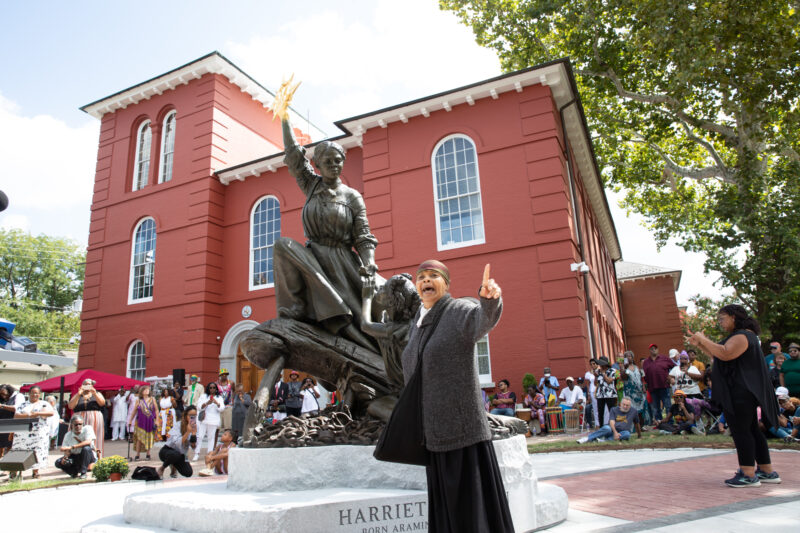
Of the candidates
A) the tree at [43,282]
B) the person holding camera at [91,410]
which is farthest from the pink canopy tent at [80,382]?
the tree at [43,282]

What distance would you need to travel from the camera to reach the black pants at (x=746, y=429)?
15.5 ft

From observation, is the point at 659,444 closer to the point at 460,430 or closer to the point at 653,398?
the point at 653,398

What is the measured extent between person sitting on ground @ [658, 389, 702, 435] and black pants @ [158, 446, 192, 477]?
27.2 ft

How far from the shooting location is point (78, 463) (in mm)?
8836

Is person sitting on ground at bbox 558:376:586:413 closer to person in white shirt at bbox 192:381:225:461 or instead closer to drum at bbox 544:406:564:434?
drum at bbox 544:406:564:434

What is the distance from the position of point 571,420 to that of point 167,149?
18963 mm

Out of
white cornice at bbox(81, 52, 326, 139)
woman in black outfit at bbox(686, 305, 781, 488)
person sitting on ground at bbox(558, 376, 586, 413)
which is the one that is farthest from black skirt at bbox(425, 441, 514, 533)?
white cornice at bbox(81, 52, 326, 139)

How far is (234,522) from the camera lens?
300cm

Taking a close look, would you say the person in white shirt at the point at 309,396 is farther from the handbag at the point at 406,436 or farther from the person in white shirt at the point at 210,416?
the handbag at the point at 406,436

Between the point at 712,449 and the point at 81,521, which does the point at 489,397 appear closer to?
the point at 712,449

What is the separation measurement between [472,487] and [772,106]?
54.1ft

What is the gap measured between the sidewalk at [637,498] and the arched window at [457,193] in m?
9.50

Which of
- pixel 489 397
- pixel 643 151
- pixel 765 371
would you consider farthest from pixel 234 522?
pixel 643 151

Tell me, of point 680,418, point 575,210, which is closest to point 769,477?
point 680,418
